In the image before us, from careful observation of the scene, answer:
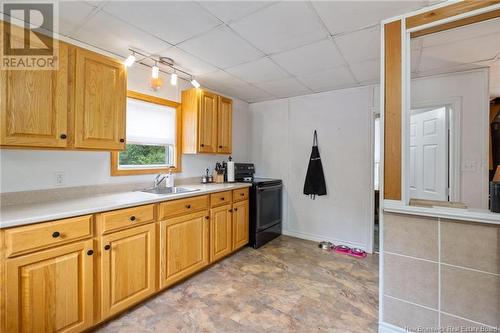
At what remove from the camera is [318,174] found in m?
3.51

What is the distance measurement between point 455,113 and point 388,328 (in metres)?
2.41

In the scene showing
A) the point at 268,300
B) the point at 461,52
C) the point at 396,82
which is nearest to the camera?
the point at 396,82

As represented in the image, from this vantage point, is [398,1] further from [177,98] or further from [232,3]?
[177,98]

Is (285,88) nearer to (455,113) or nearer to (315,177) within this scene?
(315,177)

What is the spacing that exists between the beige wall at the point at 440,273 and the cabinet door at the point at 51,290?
2128 mm

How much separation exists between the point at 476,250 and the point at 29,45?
3184 mm

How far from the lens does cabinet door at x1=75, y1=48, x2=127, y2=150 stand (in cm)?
181

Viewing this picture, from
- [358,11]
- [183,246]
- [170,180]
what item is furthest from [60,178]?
[358,11]

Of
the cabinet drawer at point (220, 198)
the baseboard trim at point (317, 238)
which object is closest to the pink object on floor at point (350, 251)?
the baseboard trim at point (317, 238)

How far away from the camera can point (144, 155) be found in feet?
9.03

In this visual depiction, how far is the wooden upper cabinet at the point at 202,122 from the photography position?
9.64 ft

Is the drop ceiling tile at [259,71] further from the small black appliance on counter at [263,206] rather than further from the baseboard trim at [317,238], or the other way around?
the baseboard trim at [317,238]

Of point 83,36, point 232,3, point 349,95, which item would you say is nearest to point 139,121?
point 83,36

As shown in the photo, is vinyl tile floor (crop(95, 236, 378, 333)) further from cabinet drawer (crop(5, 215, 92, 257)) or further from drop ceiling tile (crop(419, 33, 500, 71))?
drop ceiling tile (crop(419, 33, 500, 71))
